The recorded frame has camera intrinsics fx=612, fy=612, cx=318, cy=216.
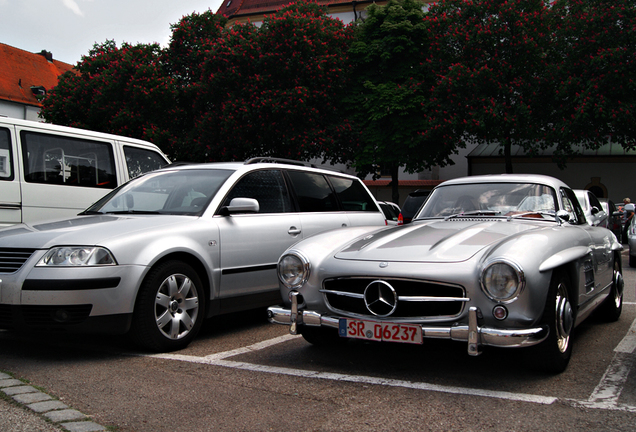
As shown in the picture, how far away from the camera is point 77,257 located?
463 centimetres

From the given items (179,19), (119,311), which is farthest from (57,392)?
(179,19)

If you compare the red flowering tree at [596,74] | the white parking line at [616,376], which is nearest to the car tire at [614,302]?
the white parking line at [616,376]

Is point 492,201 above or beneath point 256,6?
beneath

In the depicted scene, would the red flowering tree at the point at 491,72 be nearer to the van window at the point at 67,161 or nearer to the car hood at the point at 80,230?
the van window at the point at 67,161

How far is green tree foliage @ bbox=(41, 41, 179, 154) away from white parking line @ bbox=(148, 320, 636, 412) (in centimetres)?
2351

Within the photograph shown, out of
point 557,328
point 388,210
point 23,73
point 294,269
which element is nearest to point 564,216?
point 557,328

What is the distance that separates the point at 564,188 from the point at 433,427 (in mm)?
3548

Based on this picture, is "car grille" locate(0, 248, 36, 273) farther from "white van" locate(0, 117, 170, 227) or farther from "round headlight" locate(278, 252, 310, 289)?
"white van" locate(0, 117, 170, 227)

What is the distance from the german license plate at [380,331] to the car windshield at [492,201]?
1.94 m

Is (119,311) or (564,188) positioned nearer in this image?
(119,311)

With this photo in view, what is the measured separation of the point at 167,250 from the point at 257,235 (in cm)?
113

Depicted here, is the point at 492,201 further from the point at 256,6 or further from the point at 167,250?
the point at 256,6

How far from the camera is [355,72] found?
89.7ft

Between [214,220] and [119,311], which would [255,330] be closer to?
[214,220]
